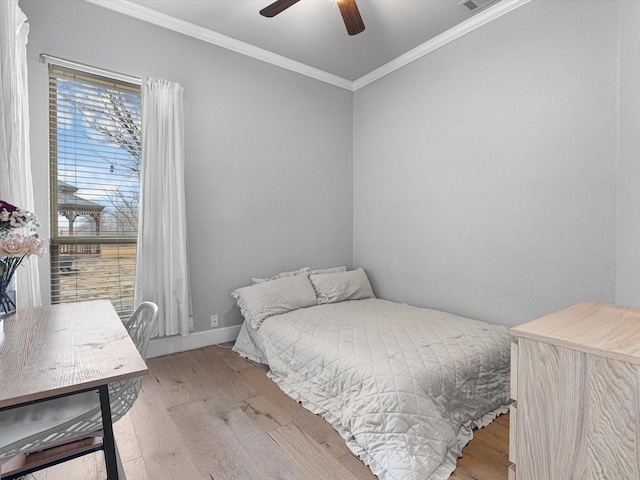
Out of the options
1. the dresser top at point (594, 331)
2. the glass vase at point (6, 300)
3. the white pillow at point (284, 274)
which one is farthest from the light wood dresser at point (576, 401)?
the white pillow at point (284, 274)

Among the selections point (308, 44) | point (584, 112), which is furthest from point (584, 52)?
point (308, 44)

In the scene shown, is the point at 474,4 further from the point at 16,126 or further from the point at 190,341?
the point at 190,341

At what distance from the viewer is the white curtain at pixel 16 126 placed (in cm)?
182

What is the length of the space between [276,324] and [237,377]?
477mm

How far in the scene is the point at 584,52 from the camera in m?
2.20

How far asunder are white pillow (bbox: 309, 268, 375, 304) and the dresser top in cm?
207

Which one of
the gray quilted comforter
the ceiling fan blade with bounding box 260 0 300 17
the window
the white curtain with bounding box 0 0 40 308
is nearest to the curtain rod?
the window

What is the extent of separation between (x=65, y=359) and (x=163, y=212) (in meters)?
1.87

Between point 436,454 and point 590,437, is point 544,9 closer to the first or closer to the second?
point 590,437

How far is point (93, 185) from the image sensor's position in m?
2.55

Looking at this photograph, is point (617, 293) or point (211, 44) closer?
point (617, 293)

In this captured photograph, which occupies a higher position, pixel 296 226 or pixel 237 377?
pixel 296 226

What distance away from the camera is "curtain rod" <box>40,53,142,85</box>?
2336mm

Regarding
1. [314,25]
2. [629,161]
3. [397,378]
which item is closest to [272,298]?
[397,378]
